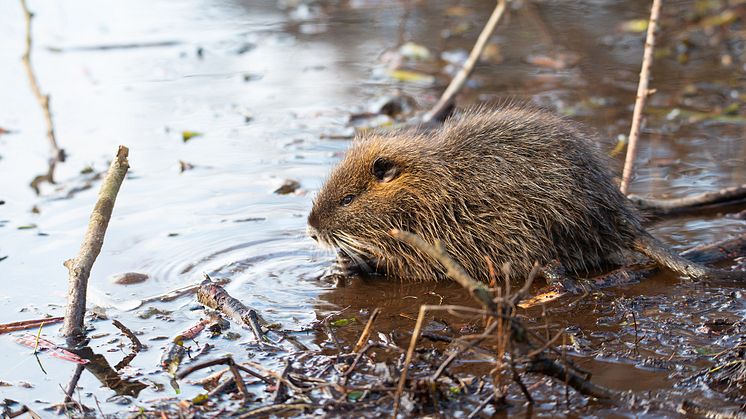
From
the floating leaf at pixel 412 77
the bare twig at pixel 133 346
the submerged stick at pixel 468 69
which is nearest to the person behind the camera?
the bare twig at pixel 133 346

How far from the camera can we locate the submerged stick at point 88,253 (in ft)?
11.5

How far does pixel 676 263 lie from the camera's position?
405 centimetres

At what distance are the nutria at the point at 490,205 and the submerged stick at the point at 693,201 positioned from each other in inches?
20.9

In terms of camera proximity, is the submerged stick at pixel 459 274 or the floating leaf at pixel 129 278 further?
the floating leaf at pixel 129 278

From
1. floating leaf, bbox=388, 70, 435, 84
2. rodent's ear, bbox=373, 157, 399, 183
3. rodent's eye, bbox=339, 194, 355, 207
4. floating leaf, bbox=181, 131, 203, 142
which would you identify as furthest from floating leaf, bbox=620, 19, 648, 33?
rodent's eye, bbox=339, 194, 355, 207

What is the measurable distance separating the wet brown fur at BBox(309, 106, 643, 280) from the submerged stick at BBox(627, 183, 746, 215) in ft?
1.88

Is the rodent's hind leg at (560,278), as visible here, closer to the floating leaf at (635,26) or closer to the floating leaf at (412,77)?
the floating leaf at (412,77)

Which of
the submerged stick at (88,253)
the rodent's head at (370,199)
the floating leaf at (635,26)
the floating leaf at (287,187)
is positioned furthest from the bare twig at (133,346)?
the floating leaf at (635,26)

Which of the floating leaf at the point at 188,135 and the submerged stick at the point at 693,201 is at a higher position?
the floating leaf at the point at 188,135

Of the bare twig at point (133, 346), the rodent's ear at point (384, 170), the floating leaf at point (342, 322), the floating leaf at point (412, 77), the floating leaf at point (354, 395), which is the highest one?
the rodent's ear at point (384, 170)

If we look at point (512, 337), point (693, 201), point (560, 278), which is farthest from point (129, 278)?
point (693, 201)

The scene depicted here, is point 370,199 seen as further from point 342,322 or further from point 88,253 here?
point 88,253

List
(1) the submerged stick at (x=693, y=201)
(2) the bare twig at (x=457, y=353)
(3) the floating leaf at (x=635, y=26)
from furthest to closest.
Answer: (3) the floating leaf at (x=635, y=26) → (1) the submerged stick at (x=693, y=201) → (2) the bare twig at (x=457, y=353)

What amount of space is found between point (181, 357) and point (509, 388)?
3.95 ft
